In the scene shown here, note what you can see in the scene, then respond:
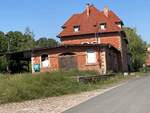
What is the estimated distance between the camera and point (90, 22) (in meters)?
76.3

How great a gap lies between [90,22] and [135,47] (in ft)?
50.4

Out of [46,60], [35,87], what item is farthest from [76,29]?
[35,87]

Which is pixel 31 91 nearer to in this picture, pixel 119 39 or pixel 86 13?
pixel 119 39

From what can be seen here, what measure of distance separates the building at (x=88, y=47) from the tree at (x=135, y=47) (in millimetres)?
2481

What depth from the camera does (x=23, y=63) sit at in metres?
60.8

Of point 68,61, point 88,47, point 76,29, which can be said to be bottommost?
point 68,61

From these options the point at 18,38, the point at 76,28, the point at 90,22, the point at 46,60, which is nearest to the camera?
the point at 46,60

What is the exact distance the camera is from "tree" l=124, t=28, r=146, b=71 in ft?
286

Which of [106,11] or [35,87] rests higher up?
[106,11]

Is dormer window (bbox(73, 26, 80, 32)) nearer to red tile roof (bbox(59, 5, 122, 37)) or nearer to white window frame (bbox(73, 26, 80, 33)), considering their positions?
white window frame (bbox(73, 26, 80, 33))

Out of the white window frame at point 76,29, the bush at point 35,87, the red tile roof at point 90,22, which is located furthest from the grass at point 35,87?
the white window frame at point 76,29

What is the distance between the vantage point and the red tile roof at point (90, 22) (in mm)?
74250

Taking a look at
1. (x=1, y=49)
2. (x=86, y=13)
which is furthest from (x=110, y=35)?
(x=1, y=49)

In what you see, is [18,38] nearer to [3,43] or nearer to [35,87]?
[3,43]
